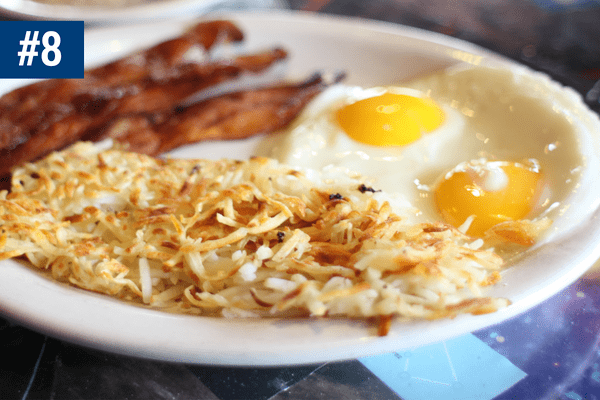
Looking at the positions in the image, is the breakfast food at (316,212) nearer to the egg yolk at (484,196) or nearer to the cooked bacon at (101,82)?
the egg yolk at (484,196)

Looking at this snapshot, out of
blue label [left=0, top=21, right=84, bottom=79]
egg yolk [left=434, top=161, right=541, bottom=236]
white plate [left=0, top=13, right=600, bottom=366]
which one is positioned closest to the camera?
white plate [left=0, top=13, right=600, bottom=366]

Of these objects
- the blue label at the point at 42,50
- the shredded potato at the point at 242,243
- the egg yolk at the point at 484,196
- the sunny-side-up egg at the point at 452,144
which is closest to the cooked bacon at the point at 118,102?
the blue label at the point at 42,50

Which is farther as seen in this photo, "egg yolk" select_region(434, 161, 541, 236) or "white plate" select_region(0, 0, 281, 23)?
"white plate" select_region(0, 0, 281, 23)

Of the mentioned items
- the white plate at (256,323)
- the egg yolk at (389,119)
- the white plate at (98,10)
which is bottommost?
the white plate at (256,323)

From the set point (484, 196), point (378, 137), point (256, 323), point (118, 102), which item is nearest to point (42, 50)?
point (118, 102)

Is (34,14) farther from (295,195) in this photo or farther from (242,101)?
(295,195)

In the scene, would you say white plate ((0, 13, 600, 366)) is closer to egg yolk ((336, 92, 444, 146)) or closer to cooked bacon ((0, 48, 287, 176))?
egg yolk ((336, 92, 444, 146))

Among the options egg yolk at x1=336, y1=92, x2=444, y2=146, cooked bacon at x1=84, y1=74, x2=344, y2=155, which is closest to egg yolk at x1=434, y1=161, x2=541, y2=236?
egg yolk at x1=336, y1=92, x2=444, y2=146

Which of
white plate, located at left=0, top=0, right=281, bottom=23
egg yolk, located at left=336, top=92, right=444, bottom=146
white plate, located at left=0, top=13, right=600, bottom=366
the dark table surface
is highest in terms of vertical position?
white plate, located at left=0, top=0, right=281, bottom=23
